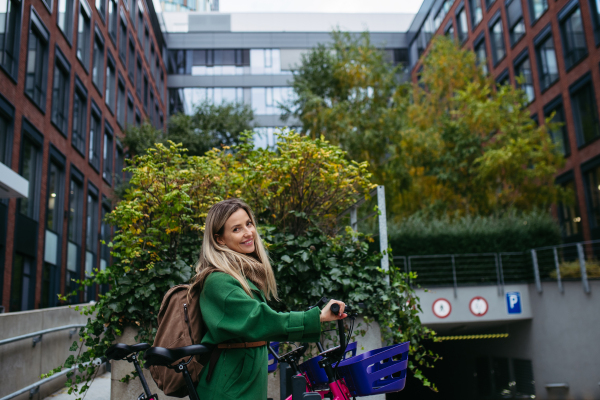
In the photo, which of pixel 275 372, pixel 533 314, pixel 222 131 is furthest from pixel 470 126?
pixel 275 372

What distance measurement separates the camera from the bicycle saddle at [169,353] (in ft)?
7.30

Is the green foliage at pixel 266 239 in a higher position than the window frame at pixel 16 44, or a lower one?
lower

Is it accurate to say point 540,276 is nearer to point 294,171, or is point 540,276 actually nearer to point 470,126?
point 470,126

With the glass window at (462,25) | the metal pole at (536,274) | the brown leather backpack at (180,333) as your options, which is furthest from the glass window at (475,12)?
the brown leather backpack at (180,333)

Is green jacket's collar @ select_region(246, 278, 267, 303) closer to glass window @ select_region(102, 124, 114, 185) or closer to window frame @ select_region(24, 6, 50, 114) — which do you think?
window frame @ select_region(24, 6, 50, 114)

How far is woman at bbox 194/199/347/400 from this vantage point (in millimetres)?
2213

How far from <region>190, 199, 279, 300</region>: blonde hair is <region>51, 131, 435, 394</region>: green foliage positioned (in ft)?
9.38

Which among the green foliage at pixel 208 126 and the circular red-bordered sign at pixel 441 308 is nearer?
the circular red-bordered sign at pixel 441 308

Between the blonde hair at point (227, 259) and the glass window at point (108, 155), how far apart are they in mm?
22932

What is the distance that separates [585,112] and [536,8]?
20.5 feet

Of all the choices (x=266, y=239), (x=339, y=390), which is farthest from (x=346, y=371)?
(x=266, y=239)

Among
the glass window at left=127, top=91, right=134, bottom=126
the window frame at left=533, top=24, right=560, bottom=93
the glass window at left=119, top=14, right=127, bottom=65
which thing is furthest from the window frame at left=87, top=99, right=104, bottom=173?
the window frame at left=533, top=24, right=560, bottom=93

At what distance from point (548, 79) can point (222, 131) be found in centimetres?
1506

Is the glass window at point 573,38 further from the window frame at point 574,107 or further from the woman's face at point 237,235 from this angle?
the woman's face at point 237,235
